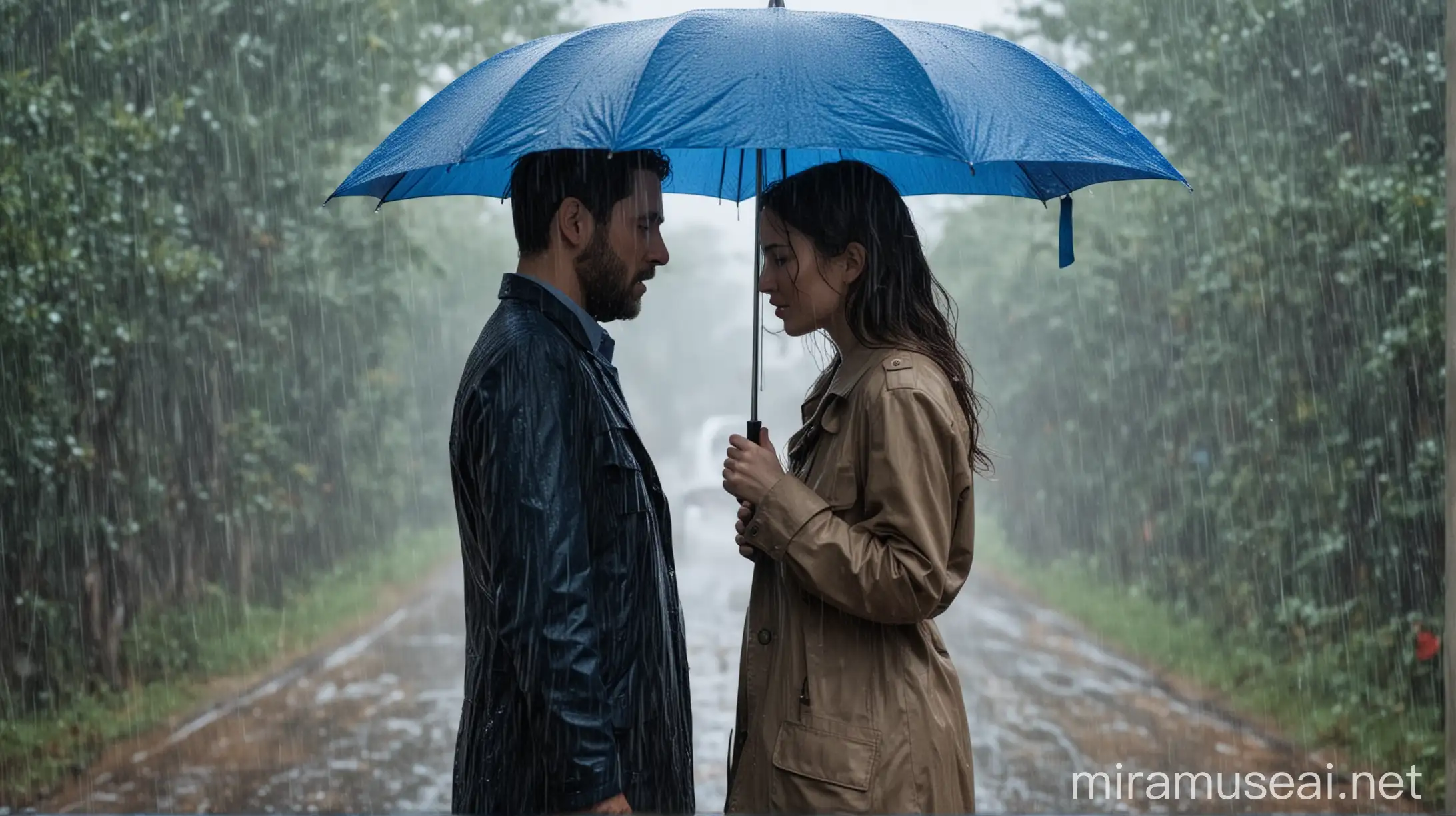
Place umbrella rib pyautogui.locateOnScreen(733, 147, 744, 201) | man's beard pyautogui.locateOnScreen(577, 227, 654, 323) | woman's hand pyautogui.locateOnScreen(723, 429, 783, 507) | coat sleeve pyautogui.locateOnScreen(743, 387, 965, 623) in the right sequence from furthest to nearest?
umbrella rib pyautogui.locateOnScreen(733, 147, 744, 201), man's beard pyautogui.locateOnScreen(577, 227, 654, 323), woman's hand pyautogui.locateOnScreen(723, 429, 783, 507), coat sleeve pyautogui.locateOnScreen(743, 387, 965, 623)

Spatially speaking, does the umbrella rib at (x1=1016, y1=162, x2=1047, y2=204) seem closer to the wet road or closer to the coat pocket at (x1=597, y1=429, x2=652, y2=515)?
the coat pocket at (x1=597, y1=429, x2=652, y2=515)

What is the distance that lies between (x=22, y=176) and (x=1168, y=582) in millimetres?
9797

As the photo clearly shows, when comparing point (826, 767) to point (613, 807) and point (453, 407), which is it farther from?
point (453, 407)

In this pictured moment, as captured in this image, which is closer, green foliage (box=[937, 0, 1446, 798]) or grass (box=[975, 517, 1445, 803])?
grass (box=[975, 517, 1445, 803])

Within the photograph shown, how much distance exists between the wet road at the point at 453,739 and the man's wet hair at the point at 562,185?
126 inches

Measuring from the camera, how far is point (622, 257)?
3.04 m

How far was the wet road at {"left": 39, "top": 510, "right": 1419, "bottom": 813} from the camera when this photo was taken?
23.8 feet

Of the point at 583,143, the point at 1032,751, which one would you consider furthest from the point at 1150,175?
the point at 1032,751

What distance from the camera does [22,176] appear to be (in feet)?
24.8

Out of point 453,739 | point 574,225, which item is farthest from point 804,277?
point 453,739

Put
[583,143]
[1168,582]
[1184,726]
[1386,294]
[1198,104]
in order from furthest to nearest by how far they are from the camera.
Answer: [1168,582] → [1198,104] → [1184,726] → [1386,294] → [583,143]

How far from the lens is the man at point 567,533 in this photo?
262 centimetres

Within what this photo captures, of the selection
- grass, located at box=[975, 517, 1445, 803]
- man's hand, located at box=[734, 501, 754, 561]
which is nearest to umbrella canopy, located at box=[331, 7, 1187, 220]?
man's hand, located at box=[734, 501, 754, 561]

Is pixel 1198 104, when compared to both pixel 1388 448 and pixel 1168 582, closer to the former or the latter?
pixel 1388 448
